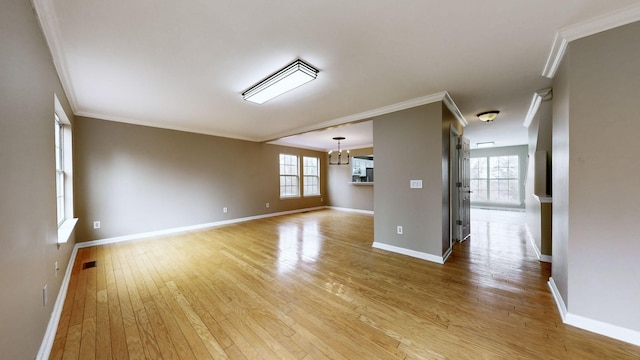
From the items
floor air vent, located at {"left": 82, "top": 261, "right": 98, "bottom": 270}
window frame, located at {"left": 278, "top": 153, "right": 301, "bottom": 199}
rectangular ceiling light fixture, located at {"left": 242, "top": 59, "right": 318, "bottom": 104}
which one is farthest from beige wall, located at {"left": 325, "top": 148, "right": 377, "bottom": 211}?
floor air vent, located at {"left": 82, "top": 261, "right": 98, "bottom": 270}

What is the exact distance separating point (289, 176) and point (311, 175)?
1035mm

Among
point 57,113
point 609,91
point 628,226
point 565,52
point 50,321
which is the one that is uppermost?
point 565,52

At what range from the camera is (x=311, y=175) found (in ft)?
26.8

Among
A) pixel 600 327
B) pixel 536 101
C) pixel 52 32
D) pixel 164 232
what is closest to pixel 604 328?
pixel 600 327

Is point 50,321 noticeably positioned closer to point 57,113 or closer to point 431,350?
point 57,113

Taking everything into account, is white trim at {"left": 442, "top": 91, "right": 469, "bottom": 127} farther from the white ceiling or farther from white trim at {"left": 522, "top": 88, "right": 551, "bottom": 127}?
white trim at {"left": 522, "top": 88, "right": 551, "bottom": 127}

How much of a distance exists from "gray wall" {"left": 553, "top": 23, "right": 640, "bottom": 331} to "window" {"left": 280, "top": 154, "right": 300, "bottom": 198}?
20.8 feet

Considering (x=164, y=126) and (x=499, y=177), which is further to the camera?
(x=499, y=177)

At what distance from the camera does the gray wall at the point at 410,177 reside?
3029 millimetres

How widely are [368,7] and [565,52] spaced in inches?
72.7

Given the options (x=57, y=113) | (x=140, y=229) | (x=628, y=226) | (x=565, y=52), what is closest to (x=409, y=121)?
(x=565, y=52)

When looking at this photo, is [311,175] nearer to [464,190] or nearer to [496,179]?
[464,190]

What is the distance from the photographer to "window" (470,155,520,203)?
7.84m

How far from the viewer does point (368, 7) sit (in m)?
1.49
